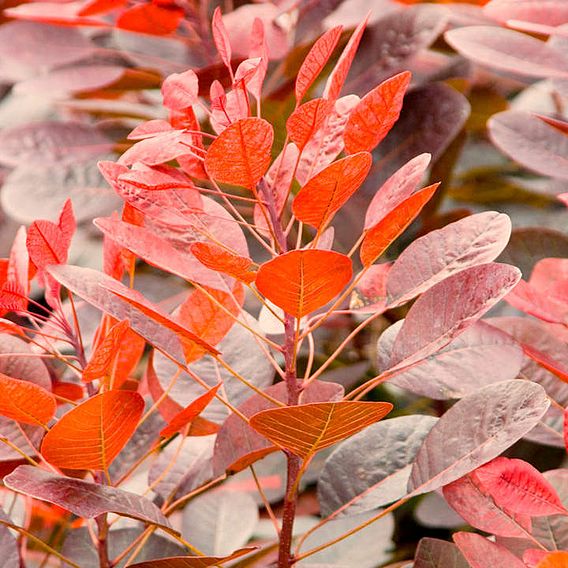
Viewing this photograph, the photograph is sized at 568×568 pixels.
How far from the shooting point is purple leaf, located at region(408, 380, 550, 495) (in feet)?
1.79

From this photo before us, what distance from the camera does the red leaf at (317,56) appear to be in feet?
1.72

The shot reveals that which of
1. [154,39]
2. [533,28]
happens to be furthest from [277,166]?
[154,39]

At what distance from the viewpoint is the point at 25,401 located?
1.80ft

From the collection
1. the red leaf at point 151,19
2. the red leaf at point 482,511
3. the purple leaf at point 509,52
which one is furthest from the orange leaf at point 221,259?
the red leaf at point 151,19

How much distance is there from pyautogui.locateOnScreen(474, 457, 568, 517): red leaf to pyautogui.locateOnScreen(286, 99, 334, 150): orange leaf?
24 centimetres

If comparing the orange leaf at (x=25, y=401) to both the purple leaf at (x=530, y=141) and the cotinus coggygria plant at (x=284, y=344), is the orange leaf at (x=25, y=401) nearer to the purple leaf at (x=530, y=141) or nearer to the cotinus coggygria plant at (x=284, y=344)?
the cotinus coggygria plant at (x=284, y=344)

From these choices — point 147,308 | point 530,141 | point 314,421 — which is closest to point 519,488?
point 314,421

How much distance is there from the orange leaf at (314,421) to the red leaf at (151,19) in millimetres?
653

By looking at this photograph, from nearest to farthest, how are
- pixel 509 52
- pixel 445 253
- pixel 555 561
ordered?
pixel 555 561, pixel 445 253, pixel 509 52

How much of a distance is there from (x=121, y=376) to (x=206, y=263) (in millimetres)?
176

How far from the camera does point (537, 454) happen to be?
92 centimetres

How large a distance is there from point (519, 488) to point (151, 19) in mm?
719

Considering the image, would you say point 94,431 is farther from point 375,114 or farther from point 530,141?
point 530,141

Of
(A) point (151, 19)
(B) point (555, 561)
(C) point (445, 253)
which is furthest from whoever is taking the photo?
(A) point (151, 19)
